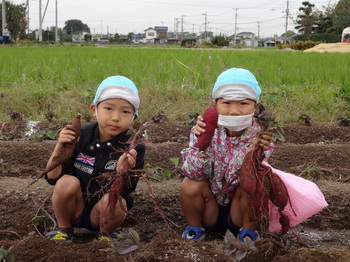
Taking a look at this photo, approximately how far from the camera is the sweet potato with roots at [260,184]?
162 cm

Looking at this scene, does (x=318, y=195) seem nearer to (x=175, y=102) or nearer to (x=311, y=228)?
(x=311, y=228)

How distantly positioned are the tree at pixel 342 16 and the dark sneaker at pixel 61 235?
38840 millimetres

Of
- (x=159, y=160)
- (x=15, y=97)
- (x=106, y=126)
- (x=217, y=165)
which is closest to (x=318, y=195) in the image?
(x=217, y=165)

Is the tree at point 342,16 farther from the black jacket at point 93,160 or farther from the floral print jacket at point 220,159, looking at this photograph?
the black jacket at point 93,160

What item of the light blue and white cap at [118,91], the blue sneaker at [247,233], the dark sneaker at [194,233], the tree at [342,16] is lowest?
the dark sneaker at [194,233]

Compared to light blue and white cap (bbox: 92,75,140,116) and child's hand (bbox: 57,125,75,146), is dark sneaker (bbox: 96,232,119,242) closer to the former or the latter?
child's hand (bbox: 57,125,75,146)

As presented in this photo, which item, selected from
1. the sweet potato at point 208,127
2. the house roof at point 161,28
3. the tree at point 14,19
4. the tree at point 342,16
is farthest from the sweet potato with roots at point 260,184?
the house roof at point 161,28

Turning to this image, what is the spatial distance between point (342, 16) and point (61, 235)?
40.0 metres

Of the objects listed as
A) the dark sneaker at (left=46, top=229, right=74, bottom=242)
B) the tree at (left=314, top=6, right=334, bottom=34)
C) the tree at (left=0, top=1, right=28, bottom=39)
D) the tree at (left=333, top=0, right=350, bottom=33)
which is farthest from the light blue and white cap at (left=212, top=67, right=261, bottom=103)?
the tree at (left=314, top=6, right=334, bottom=34)

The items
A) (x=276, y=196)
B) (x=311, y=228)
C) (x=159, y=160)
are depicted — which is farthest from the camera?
(x=159, y=160)

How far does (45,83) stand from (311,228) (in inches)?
168

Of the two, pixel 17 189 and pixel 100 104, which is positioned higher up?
pixel 100 104

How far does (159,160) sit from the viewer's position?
325 centimetres

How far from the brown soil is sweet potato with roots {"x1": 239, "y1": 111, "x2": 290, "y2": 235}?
11 cm
